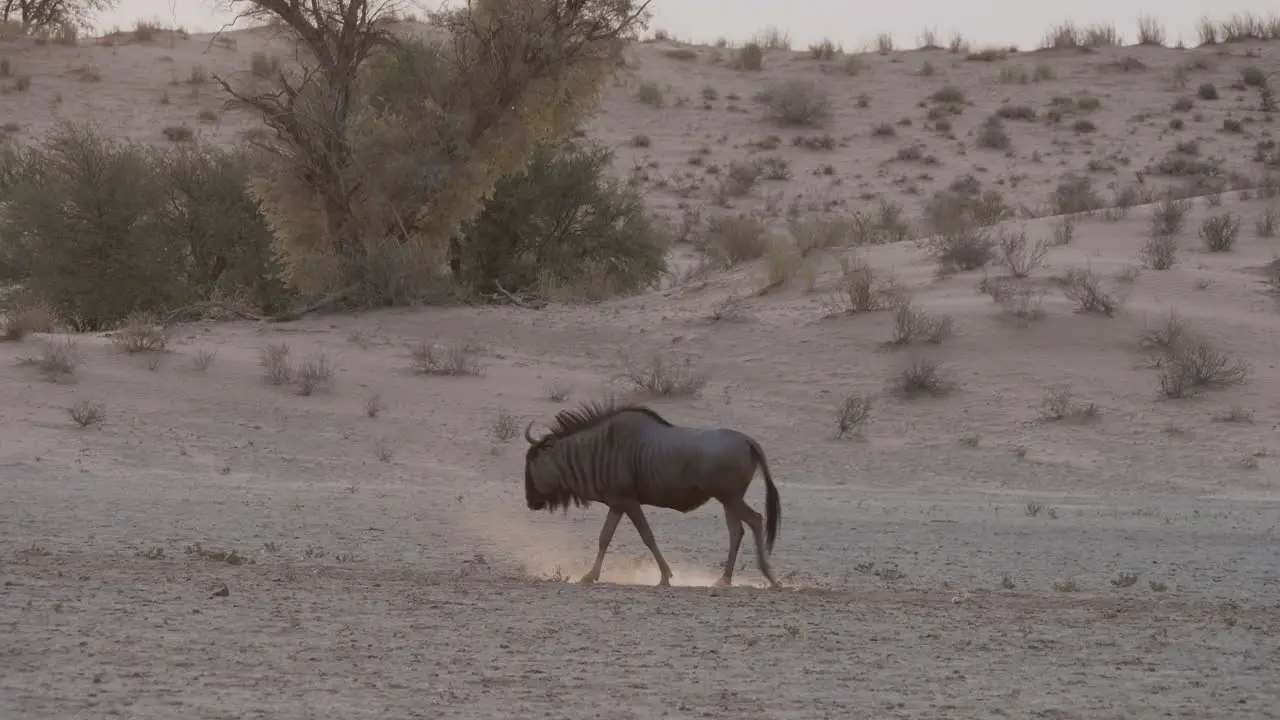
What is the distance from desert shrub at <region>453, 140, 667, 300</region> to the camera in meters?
28.2

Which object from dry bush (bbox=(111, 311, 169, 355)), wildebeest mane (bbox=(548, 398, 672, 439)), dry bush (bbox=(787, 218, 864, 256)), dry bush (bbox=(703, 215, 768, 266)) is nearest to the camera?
wildebeest mane (bbox=(548, 398, 672, 439))

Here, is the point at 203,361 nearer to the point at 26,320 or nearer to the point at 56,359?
the point at 56,359

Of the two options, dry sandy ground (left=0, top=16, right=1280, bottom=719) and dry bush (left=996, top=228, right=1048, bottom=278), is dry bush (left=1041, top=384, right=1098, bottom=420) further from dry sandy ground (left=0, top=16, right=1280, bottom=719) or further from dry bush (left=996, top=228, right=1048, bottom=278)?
dry bush (left=996, top=228, right=1048, bottom=278)

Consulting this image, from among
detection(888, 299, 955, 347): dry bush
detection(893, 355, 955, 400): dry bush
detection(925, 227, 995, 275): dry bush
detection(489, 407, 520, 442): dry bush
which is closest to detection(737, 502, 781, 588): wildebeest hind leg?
detection(489, 407, 520, 442): dry bush

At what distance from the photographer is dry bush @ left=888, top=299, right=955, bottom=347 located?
22.0m

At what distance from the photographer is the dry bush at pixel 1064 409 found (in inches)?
764

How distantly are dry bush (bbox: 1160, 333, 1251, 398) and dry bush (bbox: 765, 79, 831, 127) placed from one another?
2917cm

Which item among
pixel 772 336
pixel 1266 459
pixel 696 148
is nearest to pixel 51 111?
pixel 696 148

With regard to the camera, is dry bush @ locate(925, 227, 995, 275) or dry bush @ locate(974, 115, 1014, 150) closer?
dry bush @ locate(925, 227, 995, 275)

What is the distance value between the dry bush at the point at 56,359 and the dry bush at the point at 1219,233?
16966mm

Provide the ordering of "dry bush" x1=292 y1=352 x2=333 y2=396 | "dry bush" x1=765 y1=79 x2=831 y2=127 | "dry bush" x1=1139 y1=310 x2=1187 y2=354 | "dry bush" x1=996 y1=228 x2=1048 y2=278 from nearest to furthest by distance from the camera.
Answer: "dry bush" x1=292 y1=352 x2=333 y2=396, "dry bush" x1=1139 y1=310 x2=1187 y2=354, "dry bush" x1=996 y1=228 x2=1048 y2=278, "dry bush" x1=765 y1=79 x2=831 y2=127

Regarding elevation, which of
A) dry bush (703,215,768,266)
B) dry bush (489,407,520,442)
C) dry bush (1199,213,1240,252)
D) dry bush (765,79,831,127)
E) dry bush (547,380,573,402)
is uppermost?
dry bush (765,79,831,127)

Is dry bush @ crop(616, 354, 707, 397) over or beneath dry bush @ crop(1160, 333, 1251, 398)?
beneath

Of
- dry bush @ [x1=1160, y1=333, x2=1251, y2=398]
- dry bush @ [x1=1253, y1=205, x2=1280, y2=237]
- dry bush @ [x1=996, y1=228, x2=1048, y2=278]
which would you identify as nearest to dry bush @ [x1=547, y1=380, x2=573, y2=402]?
dry bush @ [x1=1160, y1=333, x2=1251, y2=398]
